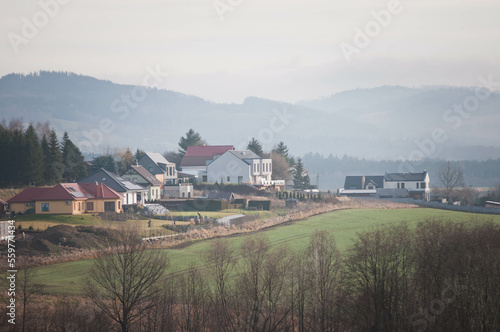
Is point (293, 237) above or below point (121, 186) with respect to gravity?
below

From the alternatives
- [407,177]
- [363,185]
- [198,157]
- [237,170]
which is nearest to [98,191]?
[237,170]

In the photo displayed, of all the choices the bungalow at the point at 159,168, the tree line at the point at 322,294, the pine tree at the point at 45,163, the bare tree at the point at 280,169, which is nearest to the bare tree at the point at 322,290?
the tree line at the point at 322,294

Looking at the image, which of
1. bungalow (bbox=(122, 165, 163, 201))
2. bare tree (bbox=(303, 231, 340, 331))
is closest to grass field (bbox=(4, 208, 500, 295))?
bare tree (bbox=(303, 231, 340, 331))

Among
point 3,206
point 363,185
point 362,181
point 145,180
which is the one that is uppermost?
point 362,181

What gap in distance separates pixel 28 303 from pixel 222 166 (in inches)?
2407

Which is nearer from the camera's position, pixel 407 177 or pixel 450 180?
pixel 407 177

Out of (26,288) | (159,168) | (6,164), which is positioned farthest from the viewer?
(159,168)

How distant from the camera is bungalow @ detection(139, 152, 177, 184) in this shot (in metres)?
89.2

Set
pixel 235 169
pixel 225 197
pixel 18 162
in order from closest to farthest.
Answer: pixel 18 162
pixel 225 197
pixel 235 169

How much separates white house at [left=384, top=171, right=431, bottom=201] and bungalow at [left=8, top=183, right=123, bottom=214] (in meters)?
56.1

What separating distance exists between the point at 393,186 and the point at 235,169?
31434 mm

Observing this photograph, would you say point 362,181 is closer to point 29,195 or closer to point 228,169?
point 228,169

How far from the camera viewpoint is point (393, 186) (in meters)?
109

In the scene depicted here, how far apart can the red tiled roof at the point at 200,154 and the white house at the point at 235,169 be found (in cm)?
976
